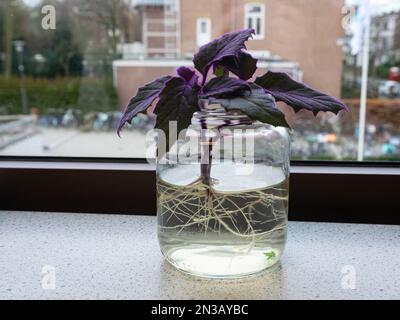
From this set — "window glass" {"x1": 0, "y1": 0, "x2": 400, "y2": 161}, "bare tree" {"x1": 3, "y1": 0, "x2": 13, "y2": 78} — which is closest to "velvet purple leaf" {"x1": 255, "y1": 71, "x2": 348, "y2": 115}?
"window glass" {"x1": 0, "y1": 0, "x2": 400, "y2": 161}

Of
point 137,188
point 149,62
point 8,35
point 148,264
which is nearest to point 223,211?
point 148,264

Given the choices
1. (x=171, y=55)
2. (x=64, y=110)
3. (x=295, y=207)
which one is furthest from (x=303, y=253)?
(x=64, y=110)

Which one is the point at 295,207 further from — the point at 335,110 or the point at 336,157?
the point at 335,110

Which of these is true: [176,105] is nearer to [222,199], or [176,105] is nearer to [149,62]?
[222,199]

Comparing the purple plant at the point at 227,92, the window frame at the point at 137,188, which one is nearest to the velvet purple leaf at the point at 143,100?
the purple plant at the point at 227,92

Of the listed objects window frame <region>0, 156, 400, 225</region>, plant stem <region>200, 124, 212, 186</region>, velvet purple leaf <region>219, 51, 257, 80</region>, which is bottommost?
window frame <region>0, 156, 400, 225</region>

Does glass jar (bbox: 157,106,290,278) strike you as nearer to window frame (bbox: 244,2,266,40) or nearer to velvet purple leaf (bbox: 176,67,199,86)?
velvet purple leaf (bbox: 176,67,199,86)

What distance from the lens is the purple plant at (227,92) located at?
1.62 ft

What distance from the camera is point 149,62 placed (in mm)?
814

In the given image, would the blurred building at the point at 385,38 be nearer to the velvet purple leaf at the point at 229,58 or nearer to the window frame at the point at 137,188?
the window frame at the point at 137,188

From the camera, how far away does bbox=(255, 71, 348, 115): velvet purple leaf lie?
1.72 ft

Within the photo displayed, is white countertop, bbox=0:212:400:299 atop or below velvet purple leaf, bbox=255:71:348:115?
below

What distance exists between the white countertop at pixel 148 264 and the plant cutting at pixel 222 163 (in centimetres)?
3

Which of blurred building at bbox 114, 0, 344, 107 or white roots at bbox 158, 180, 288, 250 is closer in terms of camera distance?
white roots at bbox 158, 180, 288, 250
